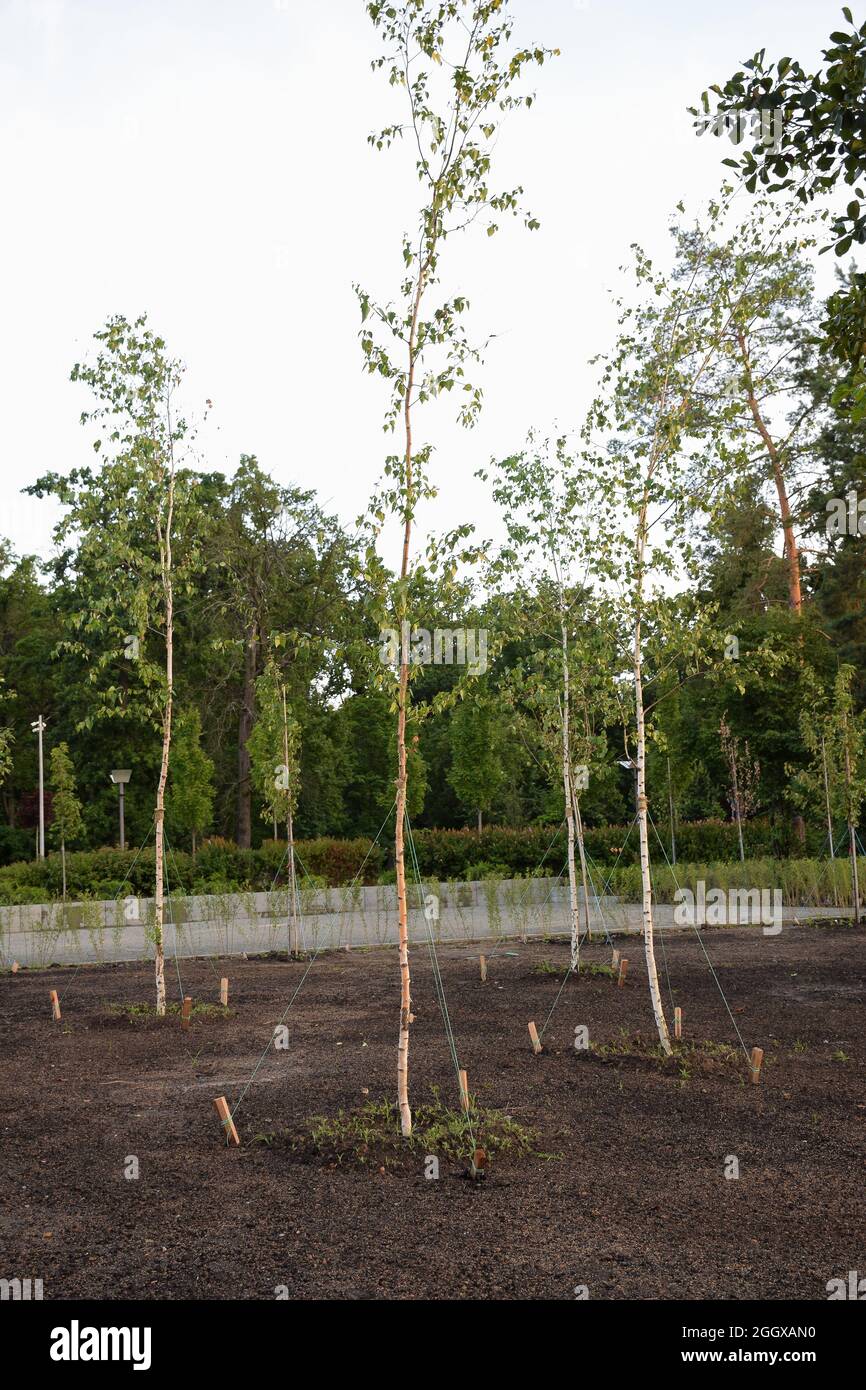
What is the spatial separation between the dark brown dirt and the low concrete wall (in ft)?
16.8

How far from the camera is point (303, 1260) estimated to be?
506cm

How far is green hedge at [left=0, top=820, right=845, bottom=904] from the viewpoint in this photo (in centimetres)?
2295

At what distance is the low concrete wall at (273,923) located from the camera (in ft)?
55.2

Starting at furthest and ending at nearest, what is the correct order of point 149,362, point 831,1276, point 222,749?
point 222,749, point 149,362, point 831,1276

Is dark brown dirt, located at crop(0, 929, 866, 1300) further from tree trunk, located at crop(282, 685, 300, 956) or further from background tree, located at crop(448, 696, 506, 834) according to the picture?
background tree, located at crop(448, 696, 506, 834)

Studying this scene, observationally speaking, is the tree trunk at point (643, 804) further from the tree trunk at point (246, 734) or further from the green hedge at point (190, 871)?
the tree trunk at point (246, 734)

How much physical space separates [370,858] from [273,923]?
793 cm

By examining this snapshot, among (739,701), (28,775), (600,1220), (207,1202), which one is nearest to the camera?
(600,1220)

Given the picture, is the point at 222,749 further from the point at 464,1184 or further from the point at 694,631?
the point at 464,1184

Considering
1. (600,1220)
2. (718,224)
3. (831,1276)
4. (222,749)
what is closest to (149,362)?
(718,224)

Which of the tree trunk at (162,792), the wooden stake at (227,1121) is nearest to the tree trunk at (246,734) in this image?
the tree trunk at (162,792)

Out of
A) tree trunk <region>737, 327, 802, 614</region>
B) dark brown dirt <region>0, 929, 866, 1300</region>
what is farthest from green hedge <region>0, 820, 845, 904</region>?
dark brown dirt <region>0, 929, 866, 1300</region>

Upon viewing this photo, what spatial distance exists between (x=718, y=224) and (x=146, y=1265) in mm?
8009

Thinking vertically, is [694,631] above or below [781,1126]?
above
